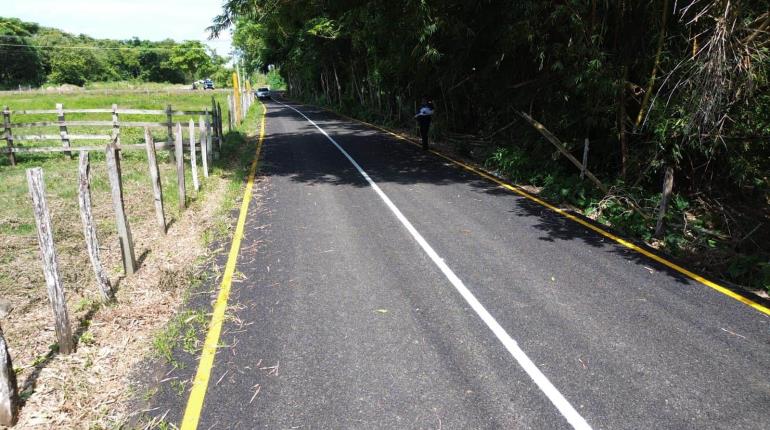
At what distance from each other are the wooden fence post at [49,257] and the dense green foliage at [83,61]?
317ft

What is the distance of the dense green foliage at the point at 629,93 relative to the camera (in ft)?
25.1

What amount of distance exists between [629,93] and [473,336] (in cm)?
758

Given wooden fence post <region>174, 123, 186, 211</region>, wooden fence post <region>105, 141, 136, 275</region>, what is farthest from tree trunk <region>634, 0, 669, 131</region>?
wooden fence post <region>105, 141, 136, 275</region>

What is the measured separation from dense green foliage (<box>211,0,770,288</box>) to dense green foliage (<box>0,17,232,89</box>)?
91.5 meters

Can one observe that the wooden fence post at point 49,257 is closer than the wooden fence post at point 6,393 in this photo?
No

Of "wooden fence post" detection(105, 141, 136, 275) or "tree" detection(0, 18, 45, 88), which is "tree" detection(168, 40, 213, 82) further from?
"wooden fence post" detection(105, 141, 136, 275)

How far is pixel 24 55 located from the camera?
84.8m

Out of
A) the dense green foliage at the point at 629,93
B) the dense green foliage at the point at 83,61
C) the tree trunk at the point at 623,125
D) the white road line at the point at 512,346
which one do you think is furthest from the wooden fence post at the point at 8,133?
the dense green foliage at the point at 83,61

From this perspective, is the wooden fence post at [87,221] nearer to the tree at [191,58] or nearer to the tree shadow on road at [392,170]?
the tree shadow on road at [392,170]

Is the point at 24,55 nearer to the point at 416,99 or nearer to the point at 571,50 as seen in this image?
the point at 416,99

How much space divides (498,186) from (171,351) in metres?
8.82

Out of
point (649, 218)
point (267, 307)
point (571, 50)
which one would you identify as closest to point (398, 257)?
point (267, 307)

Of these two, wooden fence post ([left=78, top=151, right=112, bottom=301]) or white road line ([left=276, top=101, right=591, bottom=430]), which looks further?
wooden fence post ([left=78, top=151, right=112, bottom=301])

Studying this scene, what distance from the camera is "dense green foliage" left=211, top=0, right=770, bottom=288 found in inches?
301
